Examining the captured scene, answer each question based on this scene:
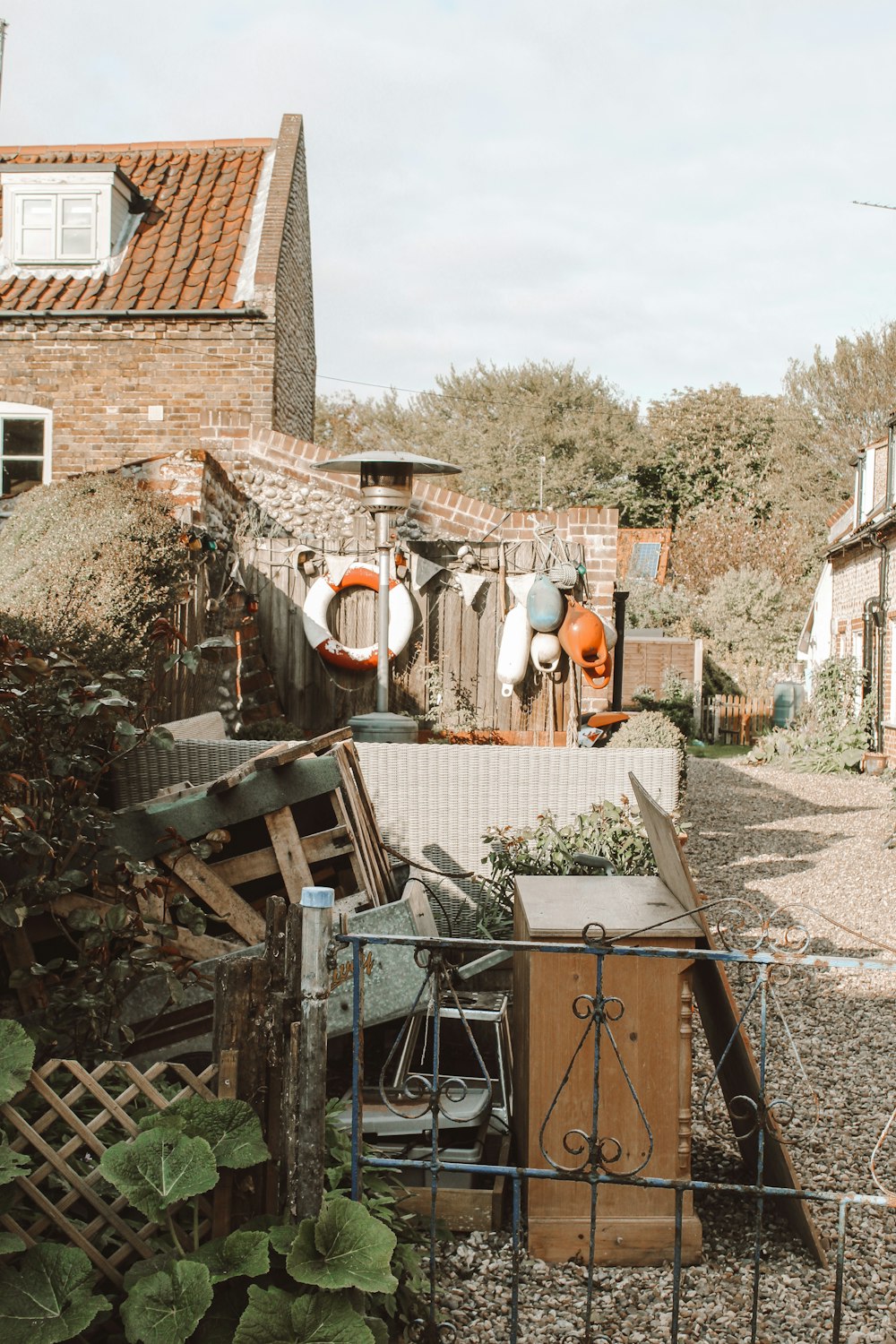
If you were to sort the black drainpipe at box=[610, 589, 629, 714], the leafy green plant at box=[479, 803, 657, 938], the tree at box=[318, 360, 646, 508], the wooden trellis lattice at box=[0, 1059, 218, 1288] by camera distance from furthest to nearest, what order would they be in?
the tree at box=[318, 360, 646, 508]
the black drainpipe at box=[610, 589, 629, 714]
the leafy green plant at box=[479, 803, 657, 938]
the wooden trellis lattice at box=[0, 1059, 218, 1288]

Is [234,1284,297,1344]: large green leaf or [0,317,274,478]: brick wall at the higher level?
[0,317,274,478]: brick wall

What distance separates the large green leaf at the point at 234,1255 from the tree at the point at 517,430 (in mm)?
32774

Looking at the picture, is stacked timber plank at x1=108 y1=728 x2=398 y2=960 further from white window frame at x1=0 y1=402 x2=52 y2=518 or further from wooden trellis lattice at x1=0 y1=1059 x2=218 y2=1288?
white window frame at x1=0 y1=402 x2=52 y2=518

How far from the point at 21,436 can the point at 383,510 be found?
6.41m

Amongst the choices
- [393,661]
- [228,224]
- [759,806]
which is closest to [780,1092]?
[393,661]

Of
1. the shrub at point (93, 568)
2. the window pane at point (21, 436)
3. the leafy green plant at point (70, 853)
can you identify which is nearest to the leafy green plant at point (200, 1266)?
the leafy green plant at point (70, 853)

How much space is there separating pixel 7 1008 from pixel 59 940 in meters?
0.66

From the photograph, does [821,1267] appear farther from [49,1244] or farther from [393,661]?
[393,661]

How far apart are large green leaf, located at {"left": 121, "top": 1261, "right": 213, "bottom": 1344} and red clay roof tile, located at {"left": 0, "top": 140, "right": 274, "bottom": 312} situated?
11.4 meters

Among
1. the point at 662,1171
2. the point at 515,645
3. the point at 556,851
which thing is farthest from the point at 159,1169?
the point at 515,645

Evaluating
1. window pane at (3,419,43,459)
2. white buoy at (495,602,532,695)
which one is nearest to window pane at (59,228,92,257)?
window pane at (3,419,43,459)

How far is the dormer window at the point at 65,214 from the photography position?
13.0 metres

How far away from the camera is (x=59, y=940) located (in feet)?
14.1

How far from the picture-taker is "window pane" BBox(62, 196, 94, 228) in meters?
13.0
